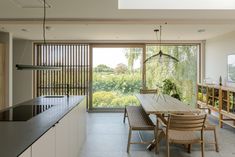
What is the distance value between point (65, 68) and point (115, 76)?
68.4 inches

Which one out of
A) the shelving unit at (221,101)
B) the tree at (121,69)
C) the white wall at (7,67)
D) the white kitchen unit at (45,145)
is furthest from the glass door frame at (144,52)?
the white kitchen unit at (45,145)

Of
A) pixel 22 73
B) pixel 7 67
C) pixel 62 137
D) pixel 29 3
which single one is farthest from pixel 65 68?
pixel 62 137

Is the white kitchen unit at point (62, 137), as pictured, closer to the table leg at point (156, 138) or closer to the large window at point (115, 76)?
the table leg at point (156, 138)

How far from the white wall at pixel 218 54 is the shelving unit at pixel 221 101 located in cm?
49

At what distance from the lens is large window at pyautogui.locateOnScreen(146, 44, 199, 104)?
8.10 m

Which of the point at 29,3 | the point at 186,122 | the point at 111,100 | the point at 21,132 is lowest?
the point at 111,100

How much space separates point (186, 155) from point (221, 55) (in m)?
3.75

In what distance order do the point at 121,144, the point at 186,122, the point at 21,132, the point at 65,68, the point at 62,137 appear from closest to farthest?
1. the point at 21,132
2. the point at 62,137
3. the point at 186,122
4. the point at 121,144
5. the point at 65,68

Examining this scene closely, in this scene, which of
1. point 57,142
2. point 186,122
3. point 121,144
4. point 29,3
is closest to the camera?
point 57,142

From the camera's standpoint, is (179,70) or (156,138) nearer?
(156,138)

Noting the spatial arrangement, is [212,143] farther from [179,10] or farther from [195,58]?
[195,58]

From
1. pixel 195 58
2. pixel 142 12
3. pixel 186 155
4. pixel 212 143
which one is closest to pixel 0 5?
pixel 142 12

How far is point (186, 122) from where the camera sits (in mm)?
3350

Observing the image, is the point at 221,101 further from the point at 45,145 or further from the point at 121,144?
the point at 45,145
